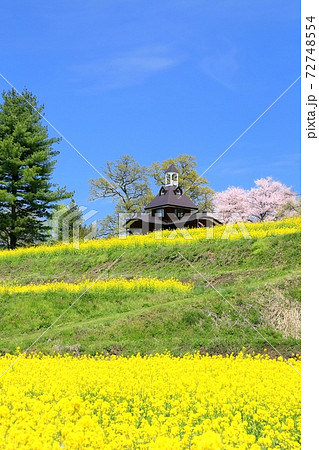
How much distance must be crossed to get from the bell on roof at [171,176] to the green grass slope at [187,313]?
20.5m

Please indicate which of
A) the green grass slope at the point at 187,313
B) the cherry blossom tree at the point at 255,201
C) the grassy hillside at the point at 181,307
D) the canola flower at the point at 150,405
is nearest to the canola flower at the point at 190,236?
the grassy hillside at the point at 181,307

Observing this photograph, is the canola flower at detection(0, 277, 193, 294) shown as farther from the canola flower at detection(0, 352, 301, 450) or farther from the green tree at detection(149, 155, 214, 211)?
the green tree at detection(149, 155, 214, 211)

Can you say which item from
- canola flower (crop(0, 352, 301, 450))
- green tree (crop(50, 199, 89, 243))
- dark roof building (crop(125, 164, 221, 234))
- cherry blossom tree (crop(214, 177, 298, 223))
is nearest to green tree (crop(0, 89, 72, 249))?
green tree (crop(50, 199, 89, 243))

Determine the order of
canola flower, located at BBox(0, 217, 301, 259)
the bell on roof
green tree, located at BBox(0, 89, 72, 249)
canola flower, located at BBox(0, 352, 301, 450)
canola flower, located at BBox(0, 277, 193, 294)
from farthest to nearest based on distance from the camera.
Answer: the bell on roof
green tree, located at BBox(0, 89, 72, 249)
canola flower, located at BBox(0, 217, 301, 259)
canola flower, located at BBox(0, 277, 193, 294)
canola flower, located at BBox(0, 352, 301, 450)

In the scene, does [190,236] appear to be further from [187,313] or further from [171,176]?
[171,176]

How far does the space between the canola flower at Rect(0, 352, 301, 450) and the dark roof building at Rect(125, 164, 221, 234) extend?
Result: 1100 inches

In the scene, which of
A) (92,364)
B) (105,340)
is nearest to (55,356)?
(105,340)

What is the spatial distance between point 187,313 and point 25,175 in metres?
24.5

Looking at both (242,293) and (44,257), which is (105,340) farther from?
(44,257)

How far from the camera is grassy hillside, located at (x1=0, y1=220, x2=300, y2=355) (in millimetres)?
11062

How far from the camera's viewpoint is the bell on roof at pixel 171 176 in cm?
4000

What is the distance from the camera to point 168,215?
37.1 meters
